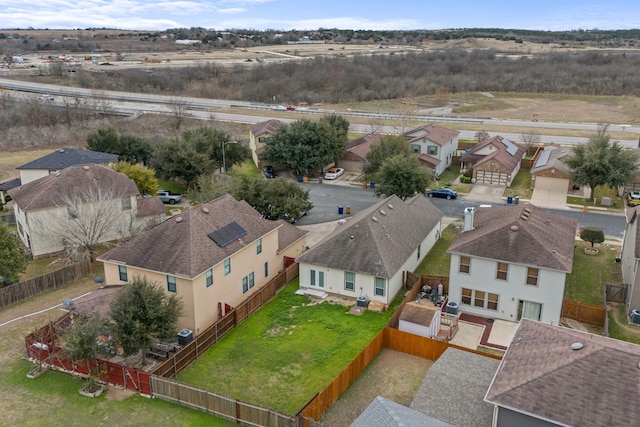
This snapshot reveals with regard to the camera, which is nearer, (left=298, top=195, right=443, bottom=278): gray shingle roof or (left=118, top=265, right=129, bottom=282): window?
(left=118, top=265, right=129, bottom=282): window

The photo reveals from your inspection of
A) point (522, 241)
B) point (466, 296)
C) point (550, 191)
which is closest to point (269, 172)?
point (550, 191)

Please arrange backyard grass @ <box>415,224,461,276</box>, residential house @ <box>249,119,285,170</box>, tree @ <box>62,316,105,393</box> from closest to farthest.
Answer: tree @ <box>62,316,105,393</box> < backyard grass @ <box>415,224,461,276</box> < residential house @ <box>249,119,285,170</box>

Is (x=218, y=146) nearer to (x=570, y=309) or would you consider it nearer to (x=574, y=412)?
(x=570, y=309)

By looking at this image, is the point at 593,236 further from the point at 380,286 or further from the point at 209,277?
the point at 209,277

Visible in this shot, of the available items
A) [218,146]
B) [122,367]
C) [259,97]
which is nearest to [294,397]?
[122,367]

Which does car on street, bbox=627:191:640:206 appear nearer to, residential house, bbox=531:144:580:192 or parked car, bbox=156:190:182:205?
residential house, bbox=531:144:580:192

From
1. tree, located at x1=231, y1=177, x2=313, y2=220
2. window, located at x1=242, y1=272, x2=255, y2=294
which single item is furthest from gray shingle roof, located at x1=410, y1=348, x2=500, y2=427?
tree, located at x1=231, y1=177, x2=313, y2=220
